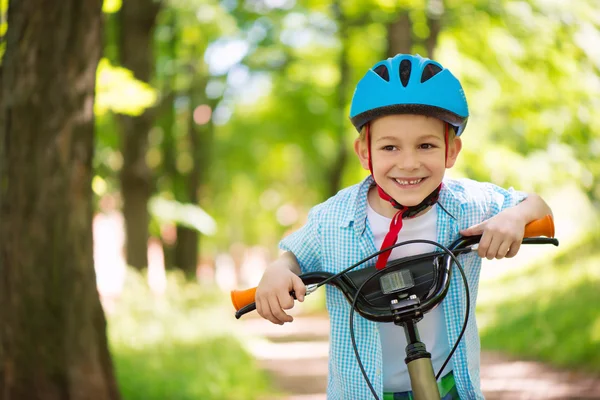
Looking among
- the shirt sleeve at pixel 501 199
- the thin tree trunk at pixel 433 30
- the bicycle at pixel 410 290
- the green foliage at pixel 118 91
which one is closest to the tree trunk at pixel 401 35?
the thin tree trunk at pixel 433 30

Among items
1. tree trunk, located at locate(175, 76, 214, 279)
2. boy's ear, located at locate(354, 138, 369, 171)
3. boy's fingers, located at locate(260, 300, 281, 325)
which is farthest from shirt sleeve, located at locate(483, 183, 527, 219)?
tree trunk, located at locate(175, 76, 214, 279)

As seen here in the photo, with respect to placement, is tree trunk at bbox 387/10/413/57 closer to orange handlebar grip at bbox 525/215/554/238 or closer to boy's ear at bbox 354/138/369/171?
boy's ear at bbox 354/138/369/171

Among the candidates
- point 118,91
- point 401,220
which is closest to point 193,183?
point 118,91

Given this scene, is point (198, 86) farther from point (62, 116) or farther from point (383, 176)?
point (383, 176)

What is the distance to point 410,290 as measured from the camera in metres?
2.40

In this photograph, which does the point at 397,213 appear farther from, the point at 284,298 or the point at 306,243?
the point at 284,298

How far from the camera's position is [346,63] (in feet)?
61.9

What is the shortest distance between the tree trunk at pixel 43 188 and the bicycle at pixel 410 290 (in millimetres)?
3197

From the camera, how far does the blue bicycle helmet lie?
8.07ft

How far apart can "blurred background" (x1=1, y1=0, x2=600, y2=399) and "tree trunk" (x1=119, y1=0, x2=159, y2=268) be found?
0.09 ft

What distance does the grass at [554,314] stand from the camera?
359 inches

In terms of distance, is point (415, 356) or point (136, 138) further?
point (136, 138)

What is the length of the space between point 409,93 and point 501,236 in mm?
515

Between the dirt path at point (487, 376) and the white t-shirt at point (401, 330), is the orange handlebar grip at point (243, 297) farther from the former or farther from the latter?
the dirt path at point (487, 376)
